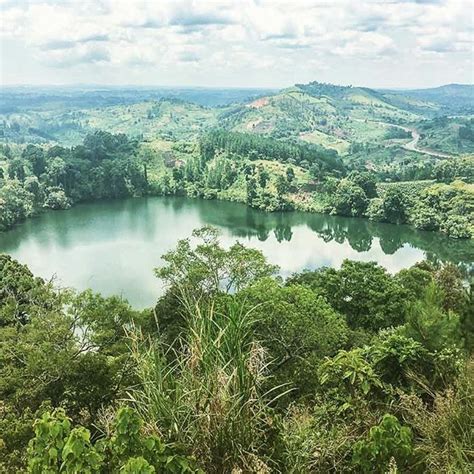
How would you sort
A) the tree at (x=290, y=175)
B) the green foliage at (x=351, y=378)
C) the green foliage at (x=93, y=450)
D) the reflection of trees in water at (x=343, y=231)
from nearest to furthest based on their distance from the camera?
the green foliage at (x=93, y=450)
the green foliage at (x=351, y=378)
the reflection of trees in water at (x=343, y=231)
the tree at (x=290, y=175)

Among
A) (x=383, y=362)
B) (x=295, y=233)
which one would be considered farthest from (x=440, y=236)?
(x=383, y=362)

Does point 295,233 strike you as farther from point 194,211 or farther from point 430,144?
point 430,144

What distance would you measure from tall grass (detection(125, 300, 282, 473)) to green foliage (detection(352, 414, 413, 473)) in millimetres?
831

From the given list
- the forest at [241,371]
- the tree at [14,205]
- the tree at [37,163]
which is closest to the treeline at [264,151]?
the tree at [37,163]

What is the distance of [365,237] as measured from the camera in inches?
1838

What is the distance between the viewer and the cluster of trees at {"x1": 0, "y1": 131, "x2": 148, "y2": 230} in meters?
56.7

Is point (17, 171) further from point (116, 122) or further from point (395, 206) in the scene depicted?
point (116, 122)

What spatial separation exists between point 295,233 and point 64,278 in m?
22.4

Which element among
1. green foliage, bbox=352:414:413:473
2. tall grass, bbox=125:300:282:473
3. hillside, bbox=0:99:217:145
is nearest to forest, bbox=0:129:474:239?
green foliage, bbox=352:414:413:473

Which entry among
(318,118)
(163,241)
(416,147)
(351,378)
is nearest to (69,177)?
(163,241)

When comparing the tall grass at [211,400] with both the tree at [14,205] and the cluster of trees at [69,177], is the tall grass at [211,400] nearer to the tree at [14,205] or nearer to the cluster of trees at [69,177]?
the tree at [14,205]

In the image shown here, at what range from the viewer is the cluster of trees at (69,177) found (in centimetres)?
5669

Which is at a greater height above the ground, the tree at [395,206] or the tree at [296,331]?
the tree at [296,331]

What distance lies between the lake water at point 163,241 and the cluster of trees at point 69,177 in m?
2.28
